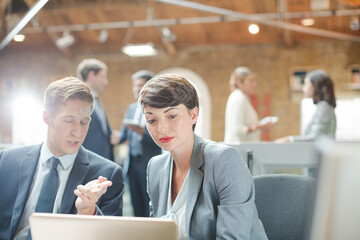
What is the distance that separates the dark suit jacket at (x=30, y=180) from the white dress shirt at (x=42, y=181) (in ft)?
0.06

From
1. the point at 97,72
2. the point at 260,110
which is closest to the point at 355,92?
the point at 260,110

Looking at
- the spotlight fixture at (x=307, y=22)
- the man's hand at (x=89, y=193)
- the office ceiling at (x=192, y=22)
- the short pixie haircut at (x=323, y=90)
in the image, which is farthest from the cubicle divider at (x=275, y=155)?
the spotlight fixture at (x=307, y=22)

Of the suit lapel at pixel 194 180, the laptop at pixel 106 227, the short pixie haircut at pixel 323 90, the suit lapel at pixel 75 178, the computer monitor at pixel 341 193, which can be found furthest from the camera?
the short pixie haircut at pixel 323 90

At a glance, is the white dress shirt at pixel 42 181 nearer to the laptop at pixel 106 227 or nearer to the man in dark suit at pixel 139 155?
the laptop at pixel 106 227

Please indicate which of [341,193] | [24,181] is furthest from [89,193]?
[341,193]

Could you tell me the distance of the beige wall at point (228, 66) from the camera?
1026cm

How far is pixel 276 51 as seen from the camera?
10594mm

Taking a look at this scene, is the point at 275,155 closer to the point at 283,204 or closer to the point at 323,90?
the point at 283,204

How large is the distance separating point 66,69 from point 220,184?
10650 mm

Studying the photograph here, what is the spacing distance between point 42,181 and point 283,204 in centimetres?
96

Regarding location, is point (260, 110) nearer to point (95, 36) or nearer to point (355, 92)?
point (355, 92)

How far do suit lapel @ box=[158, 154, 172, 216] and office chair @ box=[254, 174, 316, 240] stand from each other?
15.8 inches

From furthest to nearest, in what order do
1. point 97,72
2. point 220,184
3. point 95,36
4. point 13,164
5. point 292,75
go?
1. point 95,36
2. point 292,75
3. point 97,72
4. point 13,164
5. point 220,184

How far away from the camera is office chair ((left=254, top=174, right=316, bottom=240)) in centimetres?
172
